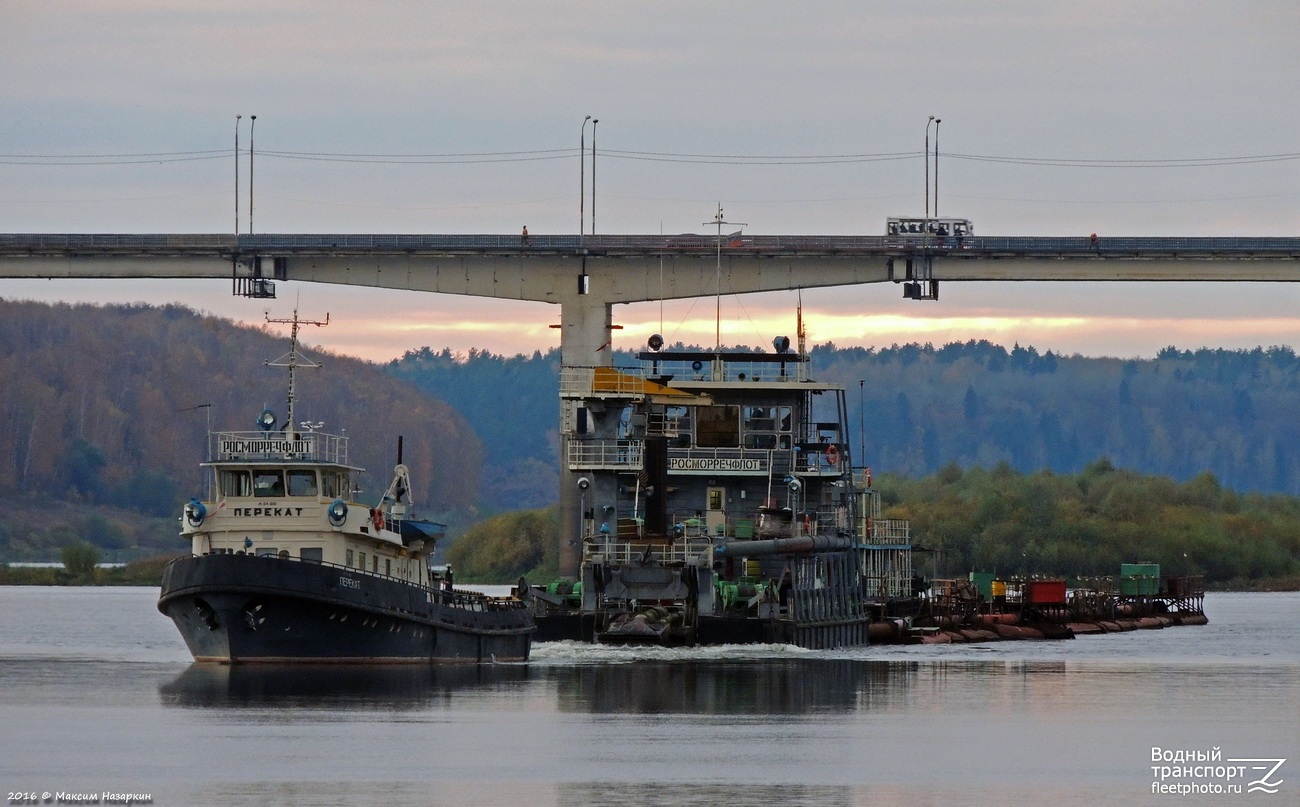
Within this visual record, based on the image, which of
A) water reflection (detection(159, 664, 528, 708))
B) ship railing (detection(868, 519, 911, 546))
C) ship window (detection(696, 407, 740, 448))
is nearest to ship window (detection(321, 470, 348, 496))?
water reflection (detection(159, 664, 528, 708))

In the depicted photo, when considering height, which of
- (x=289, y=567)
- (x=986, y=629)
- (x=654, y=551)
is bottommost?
(x=986, y=629)

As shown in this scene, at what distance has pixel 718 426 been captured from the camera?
3263 inches

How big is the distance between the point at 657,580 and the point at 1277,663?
21.6 meters

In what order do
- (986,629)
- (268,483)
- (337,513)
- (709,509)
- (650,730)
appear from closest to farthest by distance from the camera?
(650,730) → (337,513) → (268,483) → (709,509) → (986,629)

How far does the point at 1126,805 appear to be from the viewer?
38844 mm

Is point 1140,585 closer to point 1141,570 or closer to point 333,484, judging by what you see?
point 1141,570

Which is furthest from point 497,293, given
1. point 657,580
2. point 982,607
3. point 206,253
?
point 657,580

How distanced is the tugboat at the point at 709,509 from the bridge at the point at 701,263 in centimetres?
2770

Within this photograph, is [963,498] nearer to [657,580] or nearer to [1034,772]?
[657,580]

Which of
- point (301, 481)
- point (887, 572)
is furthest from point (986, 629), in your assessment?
point (301, 481)

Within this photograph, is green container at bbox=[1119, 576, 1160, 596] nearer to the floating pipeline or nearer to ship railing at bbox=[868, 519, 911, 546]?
the floating pipeline

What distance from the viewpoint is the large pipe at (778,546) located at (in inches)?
2844

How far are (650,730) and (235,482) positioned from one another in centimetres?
1680

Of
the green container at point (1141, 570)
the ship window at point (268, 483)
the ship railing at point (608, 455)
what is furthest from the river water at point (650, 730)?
the green container at point (1141, 570)
